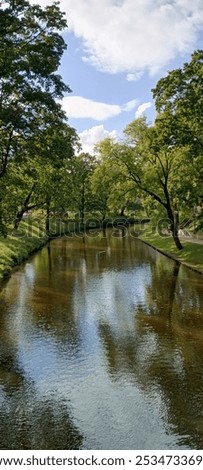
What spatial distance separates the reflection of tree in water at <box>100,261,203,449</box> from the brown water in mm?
29

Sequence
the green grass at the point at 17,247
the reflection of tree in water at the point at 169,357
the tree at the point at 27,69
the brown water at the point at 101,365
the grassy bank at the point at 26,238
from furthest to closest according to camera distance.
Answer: the grassy bank at the point at 26,238, the green grass at the point at 17,247, the tree at the point at 27,69, the reflection of tree in water at the point at 169,357, the brown water at the point at 101,365

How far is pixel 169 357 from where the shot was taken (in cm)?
1340

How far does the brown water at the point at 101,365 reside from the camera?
9.12m

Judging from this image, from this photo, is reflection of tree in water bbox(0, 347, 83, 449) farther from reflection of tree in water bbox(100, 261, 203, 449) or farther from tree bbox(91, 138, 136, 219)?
tree bbox(91, 138, 136, 219)

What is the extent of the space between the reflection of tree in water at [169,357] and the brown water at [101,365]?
0.03 m

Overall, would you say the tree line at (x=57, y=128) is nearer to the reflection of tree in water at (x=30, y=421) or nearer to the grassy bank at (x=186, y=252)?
the grassy bank at (x=186, y=252)

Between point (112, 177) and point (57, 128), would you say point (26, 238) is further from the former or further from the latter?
point (57, 128)

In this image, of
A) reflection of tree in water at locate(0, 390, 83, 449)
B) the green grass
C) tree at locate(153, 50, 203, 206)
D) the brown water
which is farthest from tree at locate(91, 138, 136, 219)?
reflection of tree in water at locate(0, 390, 83, 449)

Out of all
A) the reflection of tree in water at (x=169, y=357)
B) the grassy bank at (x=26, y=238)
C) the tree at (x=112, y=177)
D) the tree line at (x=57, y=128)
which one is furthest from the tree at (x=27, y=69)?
the tree at (x=112, y=177)

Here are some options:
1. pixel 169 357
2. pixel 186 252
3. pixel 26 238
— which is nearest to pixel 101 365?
pixel 169 357

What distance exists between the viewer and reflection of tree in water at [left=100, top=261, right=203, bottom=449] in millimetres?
9734

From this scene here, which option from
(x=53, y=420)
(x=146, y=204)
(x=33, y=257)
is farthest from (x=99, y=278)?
(x=53, y=420)

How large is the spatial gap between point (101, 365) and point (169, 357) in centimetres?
220
